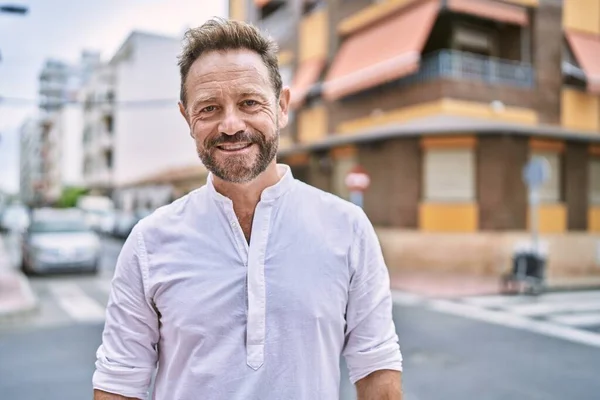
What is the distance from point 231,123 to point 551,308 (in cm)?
980

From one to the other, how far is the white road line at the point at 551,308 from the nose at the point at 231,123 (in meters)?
8.81

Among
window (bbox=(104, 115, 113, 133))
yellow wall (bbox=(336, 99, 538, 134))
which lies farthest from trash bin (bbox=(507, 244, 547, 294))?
window (bbox=(104, 115, 113, 133))

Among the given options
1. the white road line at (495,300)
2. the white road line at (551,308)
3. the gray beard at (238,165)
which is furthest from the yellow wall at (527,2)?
the gray beard at (238,165)

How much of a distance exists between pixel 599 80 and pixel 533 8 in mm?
2648

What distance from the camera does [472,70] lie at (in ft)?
50.2

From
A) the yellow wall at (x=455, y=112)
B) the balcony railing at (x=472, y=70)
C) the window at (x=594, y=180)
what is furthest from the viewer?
the window at (x=594, y=180)

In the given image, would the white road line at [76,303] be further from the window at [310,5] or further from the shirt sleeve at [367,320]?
the window at [310,5]

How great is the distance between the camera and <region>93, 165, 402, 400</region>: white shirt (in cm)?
138

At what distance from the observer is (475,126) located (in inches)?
567

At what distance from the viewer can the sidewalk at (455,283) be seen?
11680 millimetres

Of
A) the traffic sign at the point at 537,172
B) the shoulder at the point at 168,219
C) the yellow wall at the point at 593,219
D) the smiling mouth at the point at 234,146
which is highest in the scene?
the traffic sign at the point at 537,172

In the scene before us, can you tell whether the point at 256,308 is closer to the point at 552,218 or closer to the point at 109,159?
the point at 552,218

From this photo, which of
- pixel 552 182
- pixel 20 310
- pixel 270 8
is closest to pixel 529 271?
pixel 552 182

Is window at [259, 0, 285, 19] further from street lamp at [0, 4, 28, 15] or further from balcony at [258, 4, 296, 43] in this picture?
street lamp at [0, 4, 28, 15]
